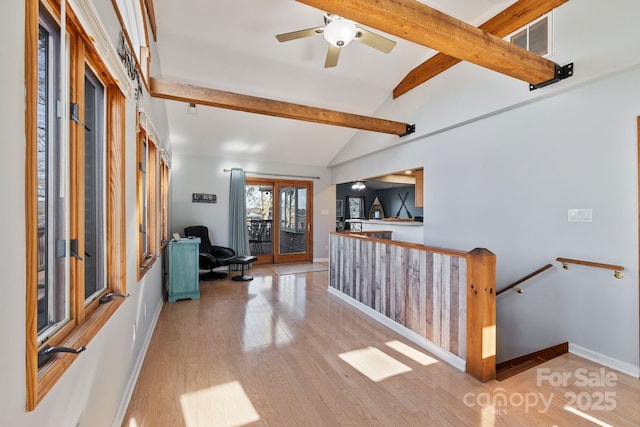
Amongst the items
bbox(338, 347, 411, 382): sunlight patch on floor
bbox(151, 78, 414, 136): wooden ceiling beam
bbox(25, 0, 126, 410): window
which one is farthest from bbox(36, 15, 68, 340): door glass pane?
bbox(151, 78, 414, 136): wooden ceiling beam

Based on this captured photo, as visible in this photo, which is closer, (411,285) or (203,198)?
(411,285)

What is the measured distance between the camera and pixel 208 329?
3.14 metres

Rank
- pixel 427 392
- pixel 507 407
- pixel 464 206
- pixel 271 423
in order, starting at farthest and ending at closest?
pixel 464 206, pixel 427 392, pixel 507 407, pixel 271 423

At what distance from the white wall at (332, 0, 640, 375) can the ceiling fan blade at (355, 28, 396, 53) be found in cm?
143

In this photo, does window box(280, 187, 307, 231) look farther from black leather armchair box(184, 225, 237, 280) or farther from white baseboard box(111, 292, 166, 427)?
white baseboard box(111, 292, 166, 427)

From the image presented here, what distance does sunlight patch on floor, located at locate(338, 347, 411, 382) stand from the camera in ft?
7.57

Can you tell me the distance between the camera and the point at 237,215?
6.25 metres

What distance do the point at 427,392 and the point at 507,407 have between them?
50 cm

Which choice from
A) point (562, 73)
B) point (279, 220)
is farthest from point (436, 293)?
point (279, 220)

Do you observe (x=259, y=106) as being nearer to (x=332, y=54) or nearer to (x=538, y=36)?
(x=332, y=54)

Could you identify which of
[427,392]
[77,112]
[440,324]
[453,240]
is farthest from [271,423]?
[453,240]

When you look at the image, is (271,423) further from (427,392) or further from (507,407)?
(507,407)

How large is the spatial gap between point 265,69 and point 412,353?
405 centimetres

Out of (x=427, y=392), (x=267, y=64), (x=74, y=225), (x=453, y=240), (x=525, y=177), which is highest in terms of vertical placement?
(x=267, y=64)
